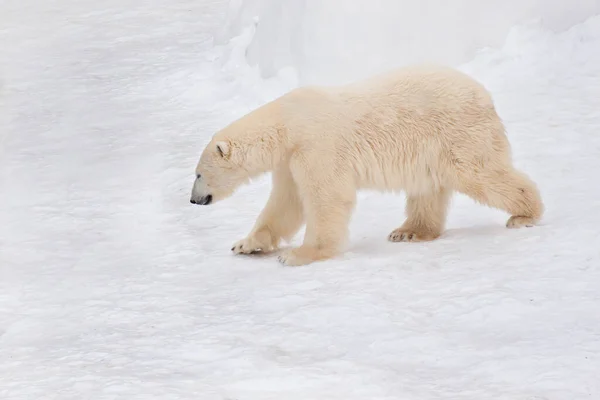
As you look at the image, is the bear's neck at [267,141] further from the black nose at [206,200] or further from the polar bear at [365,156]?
the black nose at [206,200]

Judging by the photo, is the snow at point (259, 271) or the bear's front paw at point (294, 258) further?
the bear's front paw at point (294, 258)

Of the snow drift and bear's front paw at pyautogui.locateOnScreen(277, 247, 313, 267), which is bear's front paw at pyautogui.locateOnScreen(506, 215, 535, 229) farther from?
the snow drift

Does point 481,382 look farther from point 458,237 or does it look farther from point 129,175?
point 129,175

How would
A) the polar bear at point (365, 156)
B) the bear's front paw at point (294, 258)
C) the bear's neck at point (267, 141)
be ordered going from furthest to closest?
the bear's neck at point (267, 141)
the polar bear at point (365, 156)
the bear's front paw at point (294, 258)

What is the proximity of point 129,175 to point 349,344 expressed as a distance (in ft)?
15.2

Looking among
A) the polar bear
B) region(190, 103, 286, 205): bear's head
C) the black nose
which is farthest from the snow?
region(190, 103, 286, 205): bear's head

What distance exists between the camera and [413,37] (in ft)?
32.2

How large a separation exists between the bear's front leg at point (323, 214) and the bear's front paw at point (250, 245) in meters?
0.33

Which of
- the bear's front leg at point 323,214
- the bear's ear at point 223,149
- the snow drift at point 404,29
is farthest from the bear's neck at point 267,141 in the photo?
the snow drift at point 404,29

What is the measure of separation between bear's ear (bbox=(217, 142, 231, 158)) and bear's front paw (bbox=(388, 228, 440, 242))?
1.25m

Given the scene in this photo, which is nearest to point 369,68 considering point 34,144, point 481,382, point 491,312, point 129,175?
point 129,175

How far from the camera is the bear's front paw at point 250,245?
631 cm

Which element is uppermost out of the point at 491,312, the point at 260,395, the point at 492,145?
the point at 492,145

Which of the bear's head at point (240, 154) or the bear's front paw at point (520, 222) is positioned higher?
the bear's head at point (240, 154)
